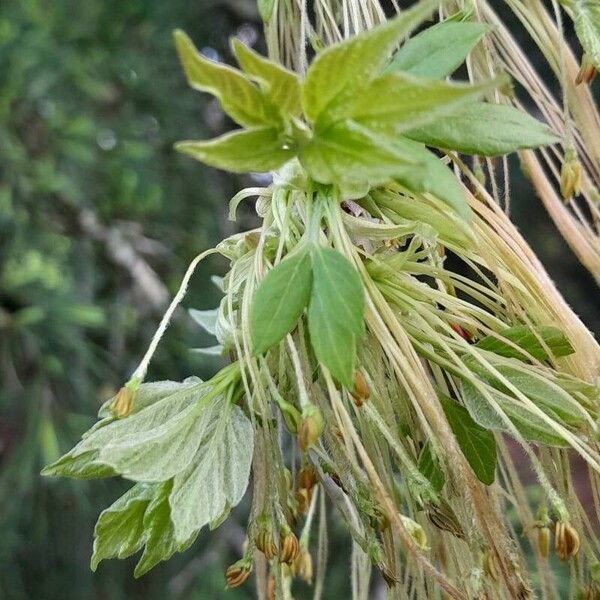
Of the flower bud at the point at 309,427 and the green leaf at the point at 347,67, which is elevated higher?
the green leaf at the point at 347,67

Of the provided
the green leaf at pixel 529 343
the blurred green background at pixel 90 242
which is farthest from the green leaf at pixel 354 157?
the blurred green background at pixel 90 242

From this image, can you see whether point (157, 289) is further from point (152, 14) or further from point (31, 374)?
point (152, 14)

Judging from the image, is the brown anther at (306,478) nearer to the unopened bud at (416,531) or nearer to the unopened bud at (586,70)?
the unopened bud at (416,531)

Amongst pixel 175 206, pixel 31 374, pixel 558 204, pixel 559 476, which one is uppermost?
pixel 175 206

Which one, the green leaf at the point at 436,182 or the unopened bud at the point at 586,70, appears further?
the unopened bud at the point at 586,70

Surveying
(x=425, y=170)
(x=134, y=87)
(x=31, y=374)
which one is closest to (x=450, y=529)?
(x=425, y=170)

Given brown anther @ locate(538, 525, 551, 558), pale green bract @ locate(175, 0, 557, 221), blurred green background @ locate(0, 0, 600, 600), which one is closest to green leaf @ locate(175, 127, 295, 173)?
pale green bract @ locate(175, 0, 557, 221)
